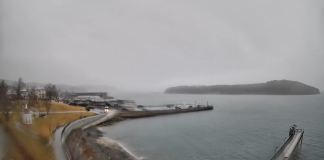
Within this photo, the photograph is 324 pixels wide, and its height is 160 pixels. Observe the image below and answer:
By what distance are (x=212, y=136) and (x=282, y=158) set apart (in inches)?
180

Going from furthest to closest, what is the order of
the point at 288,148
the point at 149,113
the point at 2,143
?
the point at 149,113 < the point at 288,148 < the point at 2,143

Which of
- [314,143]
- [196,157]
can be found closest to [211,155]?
[196,157]

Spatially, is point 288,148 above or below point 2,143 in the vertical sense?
below

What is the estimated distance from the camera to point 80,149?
5.19 m

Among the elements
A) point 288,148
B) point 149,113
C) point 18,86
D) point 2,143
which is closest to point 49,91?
point 18,86

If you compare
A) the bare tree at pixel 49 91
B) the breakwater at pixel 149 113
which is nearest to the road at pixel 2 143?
the bare tree at pixel 49 91

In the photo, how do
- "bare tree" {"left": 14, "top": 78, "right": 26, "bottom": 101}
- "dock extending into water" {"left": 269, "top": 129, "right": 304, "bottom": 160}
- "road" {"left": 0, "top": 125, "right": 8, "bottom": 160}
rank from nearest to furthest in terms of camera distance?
"road" {"left": 0, "top": 125, "right": 8, "bottom": 160}, "bare tree" {"left": 14, "top": 78, "right": 26, "bottom": 101}, "dock extending into water" {"left": 269, "top": 129, "right": 304, "bottom": 160}

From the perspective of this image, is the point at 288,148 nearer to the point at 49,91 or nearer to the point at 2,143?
the point at 2,143

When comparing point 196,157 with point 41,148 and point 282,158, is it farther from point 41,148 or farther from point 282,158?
point 41,148

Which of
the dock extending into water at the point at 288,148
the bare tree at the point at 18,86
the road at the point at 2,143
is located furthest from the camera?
the dock extending into water at the point at 288,148

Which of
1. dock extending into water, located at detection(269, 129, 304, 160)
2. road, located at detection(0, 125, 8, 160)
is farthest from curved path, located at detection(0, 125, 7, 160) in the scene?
dock extending into water, located at detection(269, 129, 304, 160)

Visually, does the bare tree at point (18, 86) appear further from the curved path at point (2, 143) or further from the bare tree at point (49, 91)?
the bare tree at point (49, 91)

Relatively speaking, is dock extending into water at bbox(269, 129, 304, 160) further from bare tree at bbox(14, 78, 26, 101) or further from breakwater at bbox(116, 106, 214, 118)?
breakwater at bbox(116, 106, 214, 118)

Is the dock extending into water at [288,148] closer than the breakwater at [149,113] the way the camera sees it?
Yes
